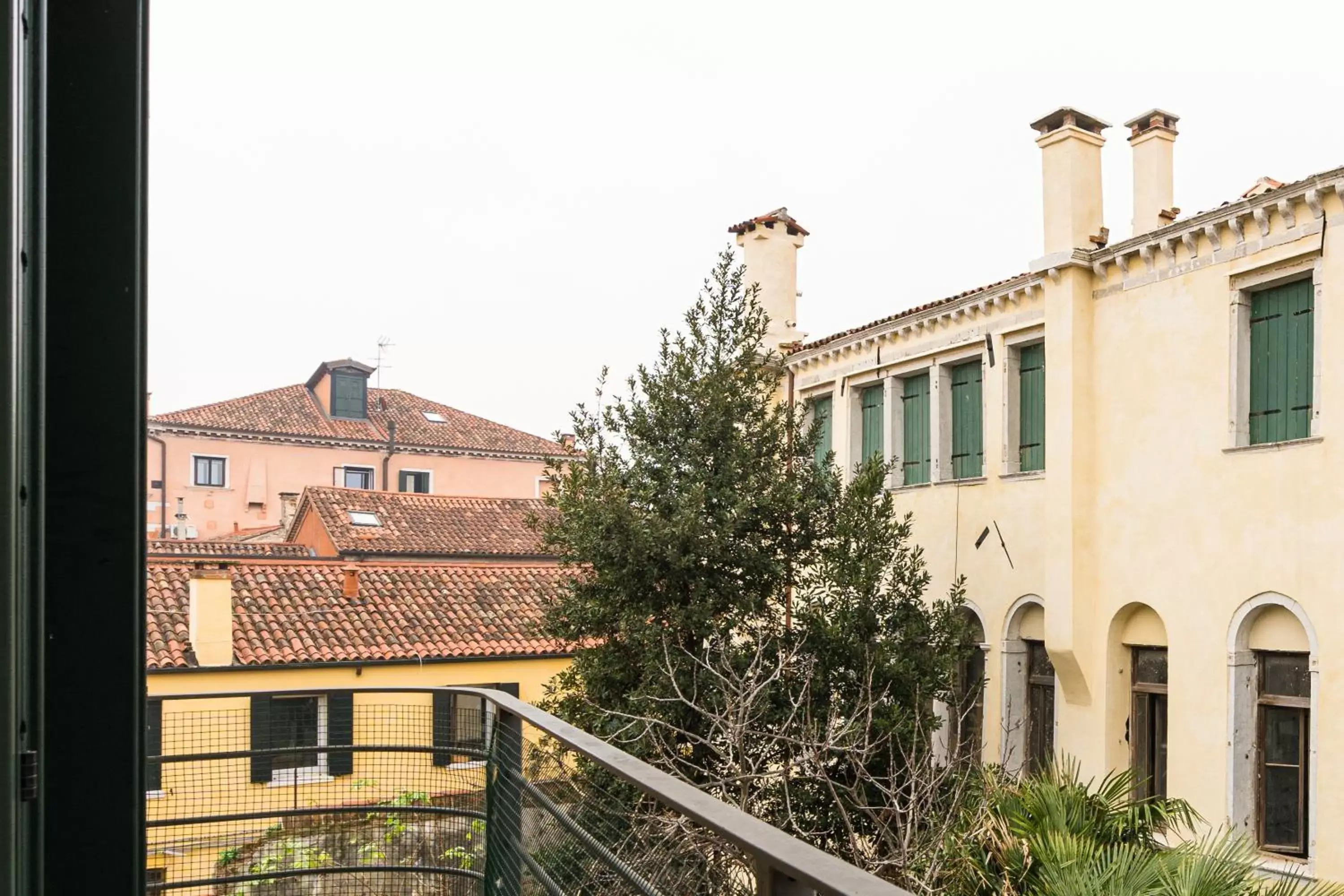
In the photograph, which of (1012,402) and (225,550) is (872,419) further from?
(225,550)

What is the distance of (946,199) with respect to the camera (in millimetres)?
39906

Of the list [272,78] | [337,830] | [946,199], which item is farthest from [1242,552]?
[946,199]

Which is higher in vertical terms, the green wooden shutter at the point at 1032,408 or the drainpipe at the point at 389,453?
Answer: the green wooden shutter at the point at 1032,408

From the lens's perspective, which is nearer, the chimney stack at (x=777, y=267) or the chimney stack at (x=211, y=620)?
the chimney stack at (x=211, y=620)

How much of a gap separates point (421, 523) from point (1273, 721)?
20.2m

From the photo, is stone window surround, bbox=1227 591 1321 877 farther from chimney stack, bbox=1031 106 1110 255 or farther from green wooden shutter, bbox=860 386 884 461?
green wooden shutter, bbox=860 386 884 461

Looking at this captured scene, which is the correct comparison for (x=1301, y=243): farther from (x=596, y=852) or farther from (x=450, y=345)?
(x=450, y=345)

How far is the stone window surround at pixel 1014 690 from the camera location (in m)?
16.1

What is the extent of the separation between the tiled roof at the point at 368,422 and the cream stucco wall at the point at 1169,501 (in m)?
23.9

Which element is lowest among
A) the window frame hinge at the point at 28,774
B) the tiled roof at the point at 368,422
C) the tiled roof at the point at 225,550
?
the tiled roof at the point at 225,550

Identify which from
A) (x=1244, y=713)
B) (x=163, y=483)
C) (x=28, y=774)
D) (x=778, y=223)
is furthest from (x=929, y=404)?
(x=163, y=483)

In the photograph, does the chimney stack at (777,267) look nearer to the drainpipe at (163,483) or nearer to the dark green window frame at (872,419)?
the dark green window frame at (872,419)

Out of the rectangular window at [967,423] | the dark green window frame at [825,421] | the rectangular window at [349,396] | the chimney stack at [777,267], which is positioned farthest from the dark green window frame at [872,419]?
the rectangular window at [349,396]

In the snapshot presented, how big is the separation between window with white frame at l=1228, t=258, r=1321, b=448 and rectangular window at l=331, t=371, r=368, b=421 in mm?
32123
